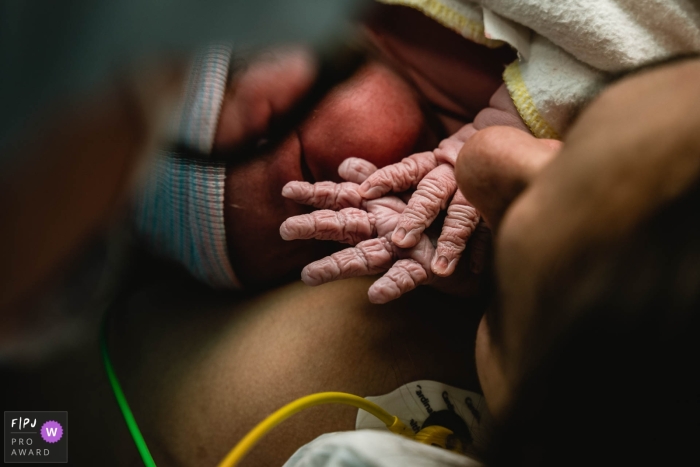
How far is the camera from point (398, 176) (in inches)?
22.0

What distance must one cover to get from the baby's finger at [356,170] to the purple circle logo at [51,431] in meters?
0.54

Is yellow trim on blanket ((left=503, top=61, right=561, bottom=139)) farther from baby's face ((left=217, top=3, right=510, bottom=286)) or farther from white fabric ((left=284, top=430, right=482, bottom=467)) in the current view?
white fabric ((left=284, top=430, right=482, bottom=467))

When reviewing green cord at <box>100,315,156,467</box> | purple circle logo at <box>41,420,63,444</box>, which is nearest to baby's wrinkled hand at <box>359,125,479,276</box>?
green cord at <box>100,315,156,467</box>

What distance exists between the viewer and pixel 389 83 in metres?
0.65

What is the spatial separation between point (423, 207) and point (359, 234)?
83 millimetres

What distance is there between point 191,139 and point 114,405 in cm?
43

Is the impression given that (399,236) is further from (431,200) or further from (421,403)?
(421,403)

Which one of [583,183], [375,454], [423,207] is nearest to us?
[583,183]

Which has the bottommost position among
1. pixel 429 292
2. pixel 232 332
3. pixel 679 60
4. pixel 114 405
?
pixel 114 405

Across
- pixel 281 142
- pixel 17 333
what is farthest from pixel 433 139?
pixel 17 333

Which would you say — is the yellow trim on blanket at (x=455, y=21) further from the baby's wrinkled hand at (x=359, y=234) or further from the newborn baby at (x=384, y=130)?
the baby's wrinkled hand at (x=359, y=234)

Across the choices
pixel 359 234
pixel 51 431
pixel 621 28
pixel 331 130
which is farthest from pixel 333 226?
pixel 51 431

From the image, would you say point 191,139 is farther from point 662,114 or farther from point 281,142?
point 662,114

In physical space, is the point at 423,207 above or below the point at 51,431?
above
